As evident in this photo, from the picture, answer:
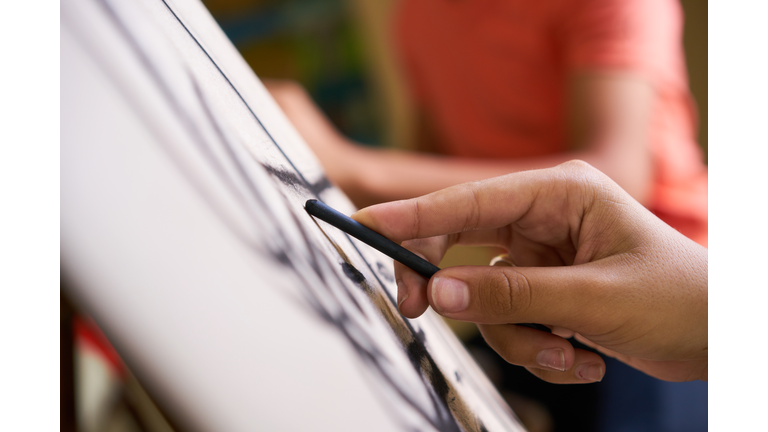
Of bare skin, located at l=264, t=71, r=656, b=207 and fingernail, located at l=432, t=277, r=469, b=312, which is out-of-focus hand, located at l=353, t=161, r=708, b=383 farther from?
bare skin, located at l=264, t=71, r=656, b=207

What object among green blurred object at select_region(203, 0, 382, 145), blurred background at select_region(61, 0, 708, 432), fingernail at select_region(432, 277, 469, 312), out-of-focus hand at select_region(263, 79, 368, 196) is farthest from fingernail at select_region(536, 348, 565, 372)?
green blurred object at select_region(203, 0, 382, 145)

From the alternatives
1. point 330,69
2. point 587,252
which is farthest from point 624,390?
point 330,69

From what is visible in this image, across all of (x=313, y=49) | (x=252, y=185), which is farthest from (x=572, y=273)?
(x=313, y=49)

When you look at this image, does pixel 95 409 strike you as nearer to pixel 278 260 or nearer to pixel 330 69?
pixel 278 260

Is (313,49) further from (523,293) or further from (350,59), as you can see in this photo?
(523,293)

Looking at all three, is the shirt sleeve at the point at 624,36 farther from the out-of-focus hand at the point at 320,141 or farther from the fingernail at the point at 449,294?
the fingernail at the point at 449,294

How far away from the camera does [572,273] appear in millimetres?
281

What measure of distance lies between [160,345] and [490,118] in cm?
75

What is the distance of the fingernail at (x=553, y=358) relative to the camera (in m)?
0.35

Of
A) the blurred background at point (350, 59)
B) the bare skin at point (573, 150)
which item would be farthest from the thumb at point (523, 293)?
the blurred background at point (350, 59)

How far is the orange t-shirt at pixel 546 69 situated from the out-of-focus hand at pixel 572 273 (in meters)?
0.38

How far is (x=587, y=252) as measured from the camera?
1.08ft

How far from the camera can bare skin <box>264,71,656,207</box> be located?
0.61m

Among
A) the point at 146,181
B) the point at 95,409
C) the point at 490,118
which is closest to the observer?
the point at 146,181
